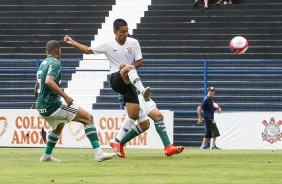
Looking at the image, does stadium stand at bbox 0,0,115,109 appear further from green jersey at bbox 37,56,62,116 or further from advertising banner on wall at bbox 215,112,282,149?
green jersey at bbox 37,56,62,116

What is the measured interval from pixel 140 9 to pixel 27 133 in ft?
30.4

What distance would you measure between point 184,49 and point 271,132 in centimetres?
638

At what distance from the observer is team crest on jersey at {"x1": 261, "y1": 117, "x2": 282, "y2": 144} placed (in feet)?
89.0

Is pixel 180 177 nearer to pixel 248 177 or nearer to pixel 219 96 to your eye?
pixel 248 177

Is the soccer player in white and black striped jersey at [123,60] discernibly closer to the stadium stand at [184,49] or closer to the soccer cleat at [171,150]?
the soccer cleat at [171,150]

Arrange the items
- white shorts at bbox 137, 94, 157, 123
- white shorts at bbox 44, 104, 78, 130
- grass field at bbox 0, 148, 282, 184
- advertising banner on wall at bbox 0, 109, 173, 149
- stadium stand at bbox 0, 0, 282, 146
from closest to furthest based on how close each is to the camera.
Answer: grass field at bbox 0, 148, 282, 184, white shorts at bbox 44, 104, 78, 130, white shorts at bbox 137, 94, 157, 123, advertising banner on wall at bbox 0, 109, 173, 149, stadium stand at bbox 0, 0, 282, 146

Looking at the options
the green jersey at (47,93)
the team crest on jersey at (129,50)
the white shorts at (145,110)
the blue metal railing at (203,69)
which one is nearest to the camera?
the green jersey at (47,93)

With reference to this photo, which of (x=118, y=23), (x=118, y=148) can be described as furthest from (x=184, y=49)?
(x=118, y=23)

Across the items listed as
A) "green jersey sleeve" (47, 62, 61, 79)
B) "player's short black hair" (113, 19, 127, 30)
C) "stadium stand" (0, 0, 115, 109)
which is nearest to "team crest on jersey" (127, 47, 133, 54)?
"player's short black hair" (113, 19, 127, 30)

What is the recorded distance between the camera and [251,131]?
90.3 ft

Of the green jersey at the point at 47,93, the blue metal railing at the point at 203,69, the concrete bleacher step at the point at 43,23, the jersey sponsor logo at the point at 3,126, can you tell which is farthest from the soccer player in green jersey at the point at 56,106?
the concrete bleacher step at the point at 43,23

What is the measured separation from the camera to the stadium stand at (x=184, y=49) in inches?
1168

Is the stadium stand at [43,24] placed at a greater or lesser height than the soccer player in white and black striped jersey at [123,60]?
greater

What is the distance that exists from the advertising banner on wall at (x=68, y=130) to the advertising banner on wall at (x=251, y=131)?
5.29ft
